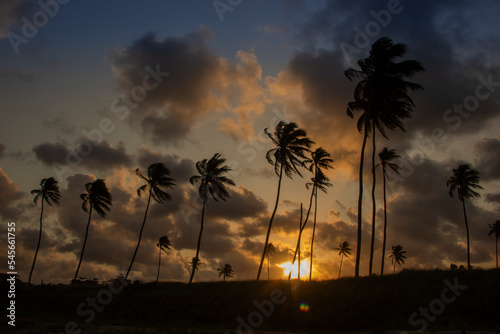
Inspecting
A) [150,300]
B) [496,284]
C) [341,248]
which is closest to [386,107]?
[496,284]

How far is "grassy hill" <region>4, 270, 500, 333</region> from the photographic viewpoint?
59.2 ft

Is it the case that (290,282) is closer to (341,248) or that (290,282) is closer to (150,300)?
(150,300)

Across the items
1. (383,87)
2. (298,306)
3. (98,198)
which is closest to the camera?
(298,306)

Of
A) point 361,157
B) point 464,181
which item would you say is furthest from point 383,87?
point 464,181

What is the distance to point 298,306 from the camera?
2292 centimetres

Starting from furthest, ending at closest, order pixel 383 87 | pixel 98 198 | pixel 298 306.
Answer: pixel 98 198 < pixel 383 87 < pixel 298 306

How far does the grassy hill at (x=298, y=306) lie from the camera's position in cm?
1803

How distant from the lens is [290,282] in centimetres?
2458

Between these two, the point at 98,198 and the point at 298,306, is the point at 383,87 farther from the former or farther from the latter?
the point at 98,198

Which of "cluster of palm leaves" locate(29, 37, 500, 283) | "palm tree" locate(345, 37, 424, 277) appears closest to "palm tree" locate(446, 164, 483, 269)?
"cluster of palm leaves" locate(29, 37, 500, 283)

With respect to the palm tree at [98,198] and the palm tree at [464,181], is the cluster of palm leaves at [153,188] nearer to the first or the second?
the palm tree at [98,198]

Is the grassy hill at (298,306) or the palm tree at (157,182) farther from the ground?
the palm tree at (157,182)

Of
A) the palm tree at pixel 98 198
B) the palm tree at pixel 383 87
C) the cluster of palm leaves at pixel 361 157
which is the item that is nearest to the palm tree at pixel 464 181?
the cluster of palm leaves at pixel 361 157

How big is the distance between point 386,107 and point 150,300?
24.7 meters
